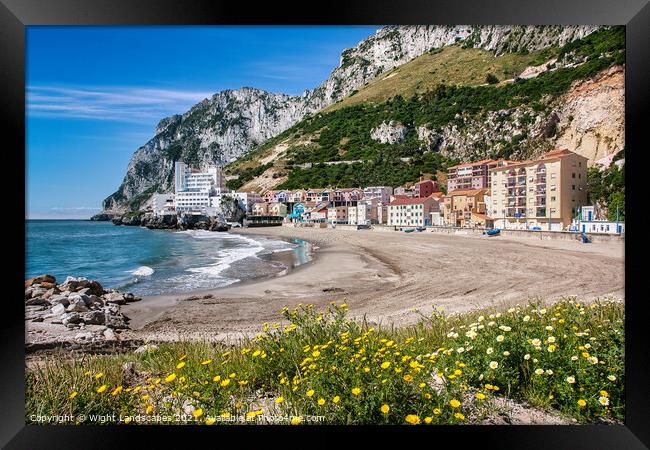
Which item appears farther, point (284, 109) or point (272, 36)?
point (284, 109)

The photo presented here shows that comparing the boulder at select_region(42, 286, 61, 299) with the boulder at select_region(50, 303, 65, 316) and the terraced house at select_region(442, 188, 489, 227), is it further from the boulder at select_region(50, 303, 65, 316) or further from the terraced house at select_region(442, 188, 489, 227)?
the terraced house at select_region(442, 188, 489, 227)

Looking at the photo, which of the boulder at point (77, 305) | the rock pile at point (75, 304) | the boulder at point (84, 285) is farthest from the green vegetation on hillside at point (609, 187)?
the boulder at point (84, 285)

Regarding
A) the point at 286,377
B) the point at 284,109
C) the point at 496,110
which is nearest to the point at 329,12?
the point at 286,377

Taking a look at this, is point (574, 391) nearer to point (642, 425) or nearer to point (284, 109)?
point (642, 425)

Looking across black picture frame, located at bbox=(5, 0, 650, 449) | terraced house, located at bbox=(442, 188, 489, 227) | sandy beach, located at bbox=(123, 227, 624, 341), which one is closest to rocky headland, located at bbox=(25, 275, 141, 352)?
sandy beach, located at bbox=(123, 227, 624, 341)

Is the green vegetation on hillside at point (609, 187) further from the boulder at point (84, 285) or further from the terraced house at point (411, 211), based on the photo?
the boulder at point (84, 285)

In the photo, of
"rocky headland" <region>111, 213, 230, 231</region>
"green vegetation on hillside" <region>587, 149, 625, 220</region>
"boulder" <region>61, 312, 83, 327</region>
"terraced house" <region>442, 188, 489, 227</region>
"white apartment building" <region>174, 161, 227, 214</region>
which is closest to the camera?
"green vegetation on hillside" <region>587, 149, 625, 220</region>

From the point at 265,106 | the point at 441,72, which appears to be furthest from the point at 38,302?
the point at 441,72
